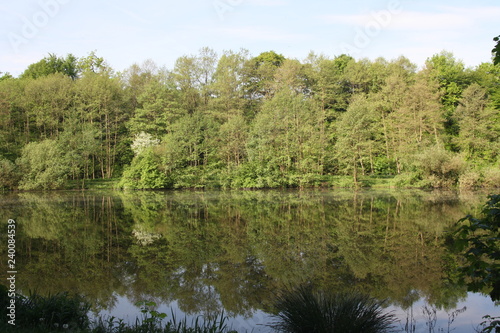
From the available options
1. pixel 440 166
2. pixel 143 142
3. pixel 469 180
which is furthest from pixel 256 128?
pixel 469 180

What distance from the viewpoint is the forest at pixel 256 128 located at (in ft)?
112

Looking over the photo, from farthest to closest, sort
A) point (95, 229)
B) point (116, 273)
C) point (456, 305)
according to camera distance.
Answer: point (95, 229), point (116, 273), point (456, 305)

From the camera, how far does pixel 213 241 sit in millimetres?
12117

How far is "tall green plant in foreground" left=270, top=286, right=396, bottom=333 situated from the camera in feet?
15.2

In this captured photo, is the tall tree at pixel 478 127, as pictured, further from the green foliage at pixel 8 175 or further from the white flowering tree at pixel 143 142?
the green foliage at pixel 8 175

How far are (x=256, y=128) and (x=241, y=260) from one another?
26411 millimetres

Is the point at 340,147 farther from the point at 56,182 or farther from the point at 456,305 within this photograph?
the point at 456,305

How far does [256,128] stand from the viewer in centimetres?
3544

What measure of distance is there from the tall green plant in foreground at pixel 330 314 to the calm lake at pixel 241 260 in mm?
793

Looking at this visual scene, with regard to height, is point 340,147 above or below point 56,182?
above

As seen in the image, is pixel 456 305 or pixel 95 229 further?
pixel 95 229

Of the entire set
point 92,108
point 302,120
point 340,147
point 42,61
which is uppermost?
point 42,61

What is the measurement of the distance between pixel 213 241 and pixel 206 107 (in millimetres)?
33922

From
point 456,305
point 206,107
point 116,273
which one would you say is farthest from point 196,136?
point 456,305
